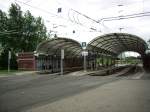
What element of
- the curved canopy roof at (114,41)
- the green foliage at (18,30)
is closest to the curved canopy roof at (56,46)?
the curved canopy roof at (114,41)

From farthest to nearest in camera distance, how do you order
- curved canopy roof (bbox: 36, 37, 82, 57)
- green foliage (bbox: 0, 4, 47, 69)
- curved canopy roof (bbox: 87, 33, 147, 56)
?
1. green foliage (bbox: 0, 4, 47, 69)
2. curved canopy roof (bbox: 36, 37, 82, 57)
3. curved canopy roof (bbox: 87, 33, 147, 56)

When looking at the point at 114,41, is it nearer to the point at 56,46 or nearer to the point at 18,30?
the point at 56,46

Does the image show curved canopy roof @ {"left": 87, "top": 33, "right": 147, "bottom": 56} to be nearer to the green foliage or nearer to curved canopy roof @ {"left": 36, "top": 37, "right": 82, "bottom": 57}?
curved canopy roof @ {"left": 36, "top": 37, "right": 82, "bottom": 57}

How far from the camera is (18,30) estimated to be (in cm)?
6775

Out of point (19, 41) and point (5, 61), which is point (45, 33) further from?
point (5, 61)

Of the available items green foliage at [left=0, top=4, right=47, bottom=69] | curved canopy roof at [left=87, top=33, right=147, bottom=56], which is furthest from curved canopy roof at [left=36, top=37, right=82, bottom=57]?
green foliage at [left=0, top=4, right=47, bottom=69]

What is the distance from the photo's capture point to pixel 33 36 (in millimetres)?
71812

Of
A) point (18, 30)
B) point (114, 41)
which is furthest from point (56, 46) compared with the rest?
point (18, 30)

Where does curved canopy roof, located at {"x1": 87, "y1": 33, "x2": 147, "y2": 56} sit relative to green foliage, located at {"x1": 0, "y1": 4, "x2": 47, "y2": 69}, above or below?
below

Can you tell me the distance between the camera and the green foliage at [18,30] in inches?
2608

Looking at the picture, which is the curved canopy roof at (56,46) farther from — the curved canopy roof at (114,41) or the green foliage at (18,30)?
the green foliage at (18,30)

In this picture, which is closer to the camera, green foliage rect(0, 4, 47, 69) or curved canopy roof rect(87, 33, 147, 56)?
curved canopy roof rect(87, 33, 147, 56)

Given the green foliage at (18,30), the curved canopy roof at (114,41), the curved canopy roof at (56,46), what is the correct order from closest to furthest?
the curved canopy roof at (114,41) → the curved canopy roof at (56,46) → the green foliage at (18,30)

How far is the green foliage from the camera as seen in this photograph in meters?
66.2
